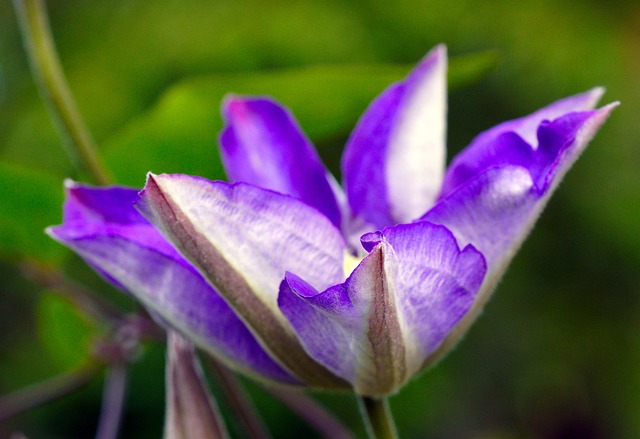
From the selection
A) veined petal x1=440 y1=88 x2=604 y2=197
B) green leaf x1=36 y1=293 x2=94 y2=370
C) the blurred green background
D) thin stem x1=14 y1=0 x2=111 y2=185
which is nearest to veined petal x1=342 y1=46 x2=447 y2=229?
veined petal x1=440 y1=88 x2=604 y2=197

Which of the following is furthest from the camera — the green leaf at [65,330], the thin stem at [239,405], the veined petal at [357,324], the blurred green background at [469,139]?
the blurred green background at [469,139]

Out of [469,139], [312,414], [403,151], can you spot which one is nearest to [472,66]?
[403,151]

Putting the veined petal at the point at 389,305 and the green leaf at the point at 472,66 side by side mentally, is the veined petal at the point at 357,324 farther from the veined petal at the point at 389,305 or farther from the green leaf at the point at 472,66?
the green leaf at the point at 472,66

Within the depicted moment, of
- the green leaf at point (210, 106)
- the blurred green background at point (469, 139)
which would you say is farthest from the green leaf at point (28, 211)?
the blurred green background at point (469, 139)

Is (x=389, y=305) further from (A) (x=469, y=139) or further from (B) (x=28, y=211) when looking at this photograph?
(A) (x=469, y=139)

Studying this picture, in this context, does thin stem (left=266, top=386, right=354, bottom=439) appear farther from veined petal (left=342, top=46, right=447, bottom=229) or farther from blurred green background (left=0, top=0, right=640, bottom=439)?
blurred green background (left=0, top=0, right=640, bottom=439)
